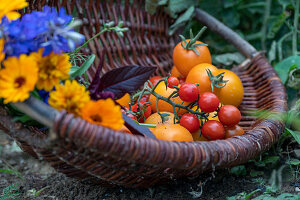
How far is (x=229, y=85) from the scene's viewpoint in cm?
122

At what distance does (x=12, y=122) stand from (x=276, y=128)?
2.58ft

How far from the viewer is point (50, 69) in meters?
0.77

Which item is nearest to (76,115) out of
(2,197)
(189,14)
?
(2,197)

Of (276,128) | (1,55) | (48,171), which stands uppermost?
(1,55)

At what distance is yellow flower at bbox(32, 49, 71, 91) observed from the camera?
29.9 inches

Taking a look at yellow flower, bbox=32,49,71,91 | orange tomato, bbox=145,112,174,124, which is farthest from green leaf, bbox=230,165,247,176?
yellow flower, bbox=32,49,71,91

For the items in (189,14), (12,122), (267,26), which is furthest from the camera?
(267,26)

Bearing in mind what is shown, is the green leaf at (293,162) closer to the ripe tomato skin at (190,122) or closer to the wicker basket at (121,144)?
the wicker basket at (121,144)

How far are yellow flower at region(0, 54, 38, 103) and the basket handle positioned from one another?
1.17 m

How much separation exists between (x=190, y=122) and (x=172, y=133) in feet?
0.34

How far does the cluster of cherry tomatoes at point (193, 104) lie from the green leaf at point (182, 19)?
1.49ft

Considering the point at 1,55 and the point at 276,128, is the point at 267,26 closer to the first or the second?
the point at 276,128

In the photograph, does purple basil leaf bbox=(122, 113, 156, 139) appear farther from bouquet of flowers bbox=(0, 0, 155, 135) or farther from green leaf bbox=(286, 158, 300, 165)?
green leaf bbox=(286, 158, 300, 165)

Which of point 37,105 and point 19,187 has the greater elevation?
point 37,105
